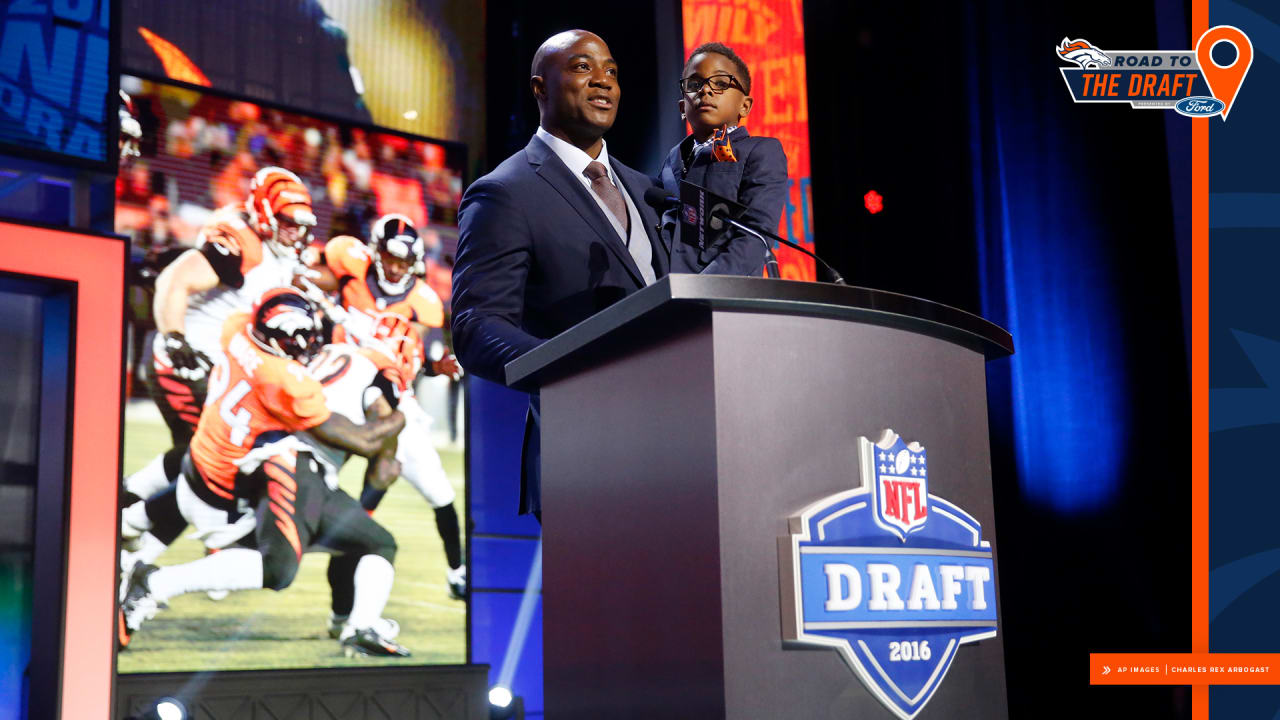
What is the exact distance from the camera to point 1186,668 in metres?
3.71

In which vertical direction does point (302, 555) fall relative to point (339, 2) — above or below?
below

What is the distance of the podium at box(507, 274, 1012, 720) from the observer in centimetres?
106

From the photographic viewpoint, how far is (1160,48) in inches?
164

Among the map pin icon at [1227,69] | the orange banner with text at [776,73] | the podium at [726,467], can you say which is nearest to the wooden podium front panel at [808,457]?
the podium at [726,467]

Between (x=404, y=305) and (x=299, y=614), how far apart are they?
1390 millimetres

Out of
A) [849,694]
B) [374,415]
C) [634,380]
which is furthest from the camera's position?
[374,415]

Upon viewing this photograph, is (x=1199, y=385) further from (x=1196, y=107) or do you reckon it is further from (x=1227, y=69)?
(x=1227, y=69)

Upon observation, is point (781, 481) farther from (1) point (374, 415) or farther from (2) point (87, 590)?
(1) point (374, 415)

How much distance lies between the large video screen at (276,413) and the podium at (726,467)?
11.4 feet

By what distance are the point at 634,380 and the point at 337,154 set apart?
409 cm

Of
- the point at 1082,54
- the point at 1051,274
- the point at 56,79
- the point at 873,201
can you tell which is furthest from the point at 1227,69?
the point at 56,79

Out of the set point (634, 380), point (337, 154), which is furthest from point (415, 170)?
point (634, 380)

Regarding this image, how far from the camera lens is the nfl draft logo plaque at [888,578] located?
3.50ft

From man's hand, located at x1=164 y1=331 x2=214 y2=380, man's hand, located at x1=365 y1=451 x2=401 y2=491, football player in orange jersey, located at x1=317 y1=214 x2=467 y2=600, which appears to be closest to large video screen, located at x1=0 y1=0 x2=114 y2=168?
man's hand, located at x1=164 y1=331 x2=214 y2=380
